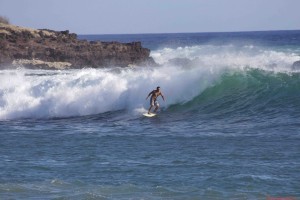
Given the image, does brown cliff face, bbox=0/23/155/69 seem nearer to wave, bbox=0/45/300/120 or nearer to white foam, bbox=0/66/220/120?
white foam, bbox=0/66/220/120

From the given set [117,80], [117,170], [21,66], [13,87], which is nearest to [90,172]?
[117,170]

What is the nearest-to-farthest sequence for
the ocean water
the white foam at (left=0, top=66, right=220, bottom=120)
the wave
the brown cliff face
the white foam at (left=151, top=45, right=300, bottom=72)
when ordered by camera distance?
the ocean water
the wave
the white foam at (left=0, top=66, right=220, bottom=120)
the white foam at (left=151, top=45, right=300, bottom=72)
the brown cliff face

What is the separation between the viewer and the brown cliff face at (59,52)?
135 feet

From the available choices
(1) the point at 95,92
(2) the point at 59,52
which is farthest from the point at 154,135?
(2) the point at 59,52

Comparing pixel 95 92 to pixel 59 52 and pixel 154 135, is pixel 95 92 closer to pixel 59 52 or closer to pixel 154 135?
pixel 154 135

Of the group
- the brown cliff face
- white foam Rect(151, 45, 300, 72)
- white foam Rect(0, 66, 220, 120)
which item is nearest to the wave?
white foam Rect(0, 66, 220, 120)

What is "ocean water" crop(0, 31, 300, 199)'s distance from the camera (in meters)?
11.8

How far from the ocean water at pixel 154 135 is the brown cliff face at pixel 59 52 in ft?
39.9

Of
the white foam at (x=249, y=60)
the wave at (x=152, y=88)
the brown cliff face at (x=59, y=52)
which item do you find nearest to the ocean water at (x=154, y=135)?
the wave at (x=152, y=88)

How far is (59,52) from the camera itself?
4253cm

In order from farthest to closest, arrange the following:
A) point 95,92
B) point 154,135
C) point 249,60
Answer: point 249,60
point 95,92
point 154,135

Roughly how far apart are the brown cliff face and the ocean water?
1217cm

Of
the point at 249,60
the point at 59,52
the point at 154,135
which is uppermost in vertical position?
the point at 249,60

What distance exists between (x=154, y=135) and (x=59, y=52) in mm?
26558
